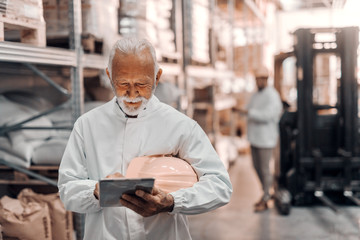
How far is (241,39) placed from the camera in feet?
40.8

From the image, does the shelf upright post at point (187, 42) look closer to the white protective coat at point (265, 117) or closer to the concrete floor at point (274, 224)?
the white protective coat at point (265, 117)

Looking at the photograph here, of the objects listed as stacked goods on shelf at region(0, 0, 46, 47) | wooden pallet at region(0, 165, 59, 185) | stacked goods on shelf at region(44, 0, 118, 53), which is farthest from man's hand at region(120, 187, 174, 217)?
stacked goods on shelf at region(44, 0, 118, 53)

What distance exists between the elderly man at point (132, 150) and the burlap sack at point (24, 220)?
1503 mm

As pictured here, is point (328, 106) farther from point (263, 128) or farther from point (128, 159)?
point (128, 159)

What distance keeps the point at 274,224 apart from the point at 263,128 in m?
1.39

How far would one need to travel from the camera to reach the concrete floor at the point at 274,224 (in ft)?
16.3

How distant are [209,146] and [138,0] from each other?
3.35 metres

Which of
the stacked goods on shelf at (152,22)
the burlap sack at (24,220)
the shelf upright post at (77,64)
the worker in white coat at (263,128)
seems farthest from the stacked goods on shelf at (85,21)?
the worker in white coat at (263,128)

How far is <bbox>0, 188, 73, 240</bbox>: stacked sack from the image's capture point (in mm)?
3188

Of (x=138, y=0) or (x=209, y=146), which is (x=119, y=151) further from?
(x=138, y=0)

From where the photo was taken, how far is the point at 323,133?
648 centimetres

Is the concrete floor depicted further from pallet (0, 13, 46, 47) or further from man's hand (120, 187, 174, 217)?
man's hand (120, 187, 174, 217)

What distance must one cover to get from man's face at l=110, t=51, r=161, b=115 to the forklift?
4624mm

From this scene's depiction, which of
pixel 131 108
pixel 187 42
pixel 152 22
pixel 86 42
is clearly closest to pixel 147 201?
pixel 131 108
